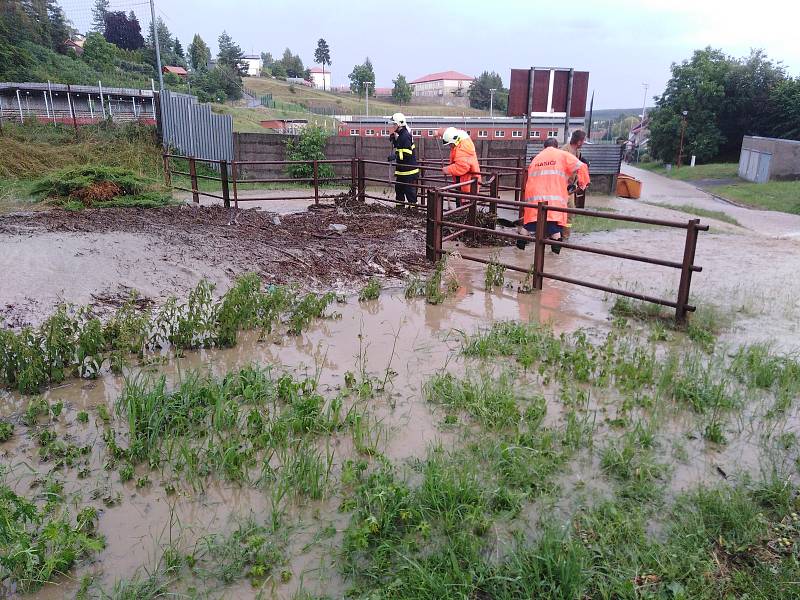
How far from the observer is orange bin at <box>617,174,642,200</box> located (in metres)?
19.8

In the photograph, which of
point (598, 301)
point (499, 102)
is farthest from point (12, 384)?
point (499, 102)

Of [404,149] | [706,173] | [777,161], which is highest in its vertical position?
[404,149]

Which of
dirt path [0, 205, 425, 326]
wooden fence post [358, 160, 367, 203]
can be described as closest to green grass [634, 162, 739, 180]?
wooden fence post [358, 160, 367, 203]

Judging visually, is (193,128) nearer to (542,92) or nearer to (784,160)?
(542,92)

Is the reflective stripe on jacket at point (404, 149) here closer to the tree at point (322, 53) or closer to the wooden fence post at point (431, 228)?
the wooden fence post at point (431, 228)

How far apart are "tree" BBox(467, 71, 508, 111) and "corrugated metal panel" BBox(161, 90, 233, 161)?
93.4 metres

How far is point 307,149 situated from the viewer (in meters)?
18.4

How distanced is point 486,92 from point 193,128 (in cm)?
10117

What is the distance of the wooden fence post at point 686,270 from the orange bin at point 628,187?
15001 millimetres

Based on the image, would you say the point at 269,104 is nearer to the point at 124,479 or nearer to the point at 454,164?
the point at 454,164

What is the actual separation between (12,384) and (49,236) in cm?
443

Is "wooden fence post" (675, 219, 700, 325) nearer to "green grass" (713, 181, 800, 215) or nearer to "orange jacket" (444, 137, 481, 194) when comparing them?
"orange jacket" (444, 137, 481, 194)

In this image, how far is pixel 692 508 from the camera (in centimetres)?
312

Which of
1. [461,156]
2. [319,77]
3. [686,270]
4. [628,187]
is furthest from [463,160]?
[319,77]
